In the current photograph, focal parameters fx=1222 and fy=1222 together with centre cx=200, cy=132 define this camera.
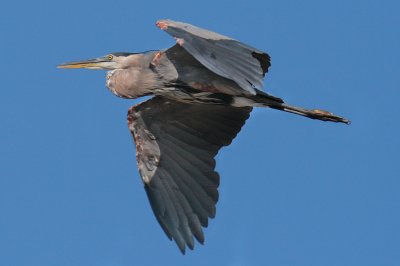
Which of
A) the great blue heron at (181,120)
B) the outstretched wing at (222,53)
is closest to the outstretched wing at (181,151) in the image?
the great blue heron at (181,120)

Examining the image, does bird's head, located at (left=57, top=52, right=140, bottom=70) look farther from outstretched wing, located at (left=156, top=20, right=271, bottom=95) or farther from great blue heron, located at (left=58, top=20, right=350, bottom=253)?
outstretched wing, located at (left=156, top=20, right=271, bottom=95)

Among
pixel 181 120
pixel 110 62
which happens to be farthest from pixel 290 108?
pixel 110 62

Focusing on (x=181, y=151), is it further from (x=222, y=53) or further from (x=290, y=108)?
(x=222, y=53)

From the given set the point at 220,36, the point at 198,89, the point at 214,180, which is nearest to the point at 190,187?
the point at 214,180

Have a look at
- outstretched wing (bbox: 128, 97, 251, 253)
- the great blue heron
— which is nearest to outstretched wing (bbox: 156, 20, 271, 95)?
the great blue heron

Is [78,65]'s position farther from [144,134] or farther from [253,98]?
[253,98]

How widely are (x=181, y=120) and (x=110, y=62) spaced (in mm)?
809

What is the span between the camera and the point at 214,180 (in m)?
10.5

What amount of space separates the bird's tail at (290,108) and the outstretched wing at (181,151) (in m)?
0.39

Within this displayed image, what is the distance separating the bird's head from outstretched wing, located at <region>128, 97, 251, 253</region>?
0.41 metres

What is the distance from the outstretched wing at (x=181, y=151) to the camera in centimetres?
1045

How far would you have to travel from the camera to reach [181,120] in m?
10.8

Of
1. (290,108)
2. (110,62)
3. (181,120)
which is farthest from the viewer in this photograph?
(181,120)

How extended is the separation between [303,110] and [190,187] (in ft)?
3.86
